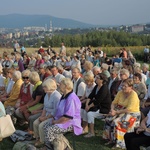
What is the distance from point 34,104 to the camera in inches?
232

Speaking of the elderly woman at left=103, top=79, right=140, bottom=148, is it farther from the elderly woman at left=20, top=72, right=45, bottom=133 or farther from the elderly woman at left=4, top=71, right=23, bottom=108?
the elderly woman at left=4, top=71, right=23, bottom=108

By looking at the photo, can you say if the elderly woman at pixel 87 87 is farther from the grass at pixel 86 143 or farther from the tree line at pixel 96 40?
the tree line at pixel 96 40

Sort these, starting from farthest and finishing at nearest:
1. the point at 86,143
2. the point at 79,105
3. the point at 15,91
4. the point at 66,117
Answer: the point at 15,91, the point at 86,143, the point at 79,105, the point at 66,117

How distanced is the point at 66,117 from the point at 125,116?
43.1 inches

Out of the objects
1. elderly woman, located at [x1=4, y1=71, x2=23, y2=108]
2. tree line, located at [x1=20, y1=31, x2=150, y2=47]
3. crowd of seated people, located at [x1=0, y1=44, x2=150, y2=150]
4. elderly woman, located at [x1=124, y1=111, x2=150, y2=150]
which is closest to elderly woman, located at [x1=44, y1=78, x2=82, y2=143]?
crowd of seated people, located at [x1=0, y1=44, x2=150, y2=150]

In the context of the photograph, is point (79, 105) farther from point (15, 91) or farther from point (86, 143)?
point (15, 91)

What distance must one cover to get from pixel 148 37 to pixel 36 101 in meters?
36.0

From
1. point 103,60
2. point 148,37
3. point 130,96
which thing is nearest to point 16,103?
point 130,96

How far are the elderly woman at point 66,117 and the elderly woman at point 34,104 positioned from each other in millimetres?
921

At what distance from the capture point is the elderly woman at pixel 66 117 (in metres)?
4.65

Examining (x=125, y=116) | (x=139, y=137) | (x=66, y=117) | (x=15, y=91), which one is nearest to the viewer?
(x=139, y=137)

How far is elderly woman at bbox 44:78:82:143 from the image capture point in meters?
4.65

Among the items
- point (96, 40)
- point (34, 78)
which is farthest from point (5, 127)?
point (96, 40)

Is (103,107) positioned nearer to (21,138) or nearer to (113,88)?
(113,88)
